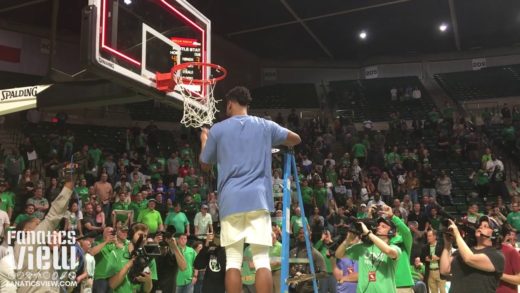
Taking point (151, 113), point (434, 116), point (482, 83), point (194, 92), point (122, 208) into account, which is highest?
point (482, 83)

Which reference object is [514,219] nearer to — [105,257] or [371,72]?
[105,257]

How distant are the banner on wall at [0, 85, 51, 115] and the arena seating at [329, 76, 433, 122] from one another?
1839cm

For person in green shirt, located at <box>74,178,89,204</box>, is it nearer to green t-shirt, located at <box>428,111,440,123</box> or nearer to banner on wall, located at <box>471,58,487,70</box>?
green t-shirt, located at <box>428,111,440,123</box>

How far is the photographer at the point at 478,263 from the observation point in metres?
4.49

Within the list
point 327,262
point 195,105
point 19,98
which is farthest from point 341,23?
point 19,98

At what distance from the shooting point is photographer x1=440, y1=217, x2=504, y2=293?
14.7 ft

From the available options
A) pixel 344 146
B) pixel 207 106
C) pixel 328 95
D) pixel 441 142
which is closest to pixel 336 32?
pixel 328 95

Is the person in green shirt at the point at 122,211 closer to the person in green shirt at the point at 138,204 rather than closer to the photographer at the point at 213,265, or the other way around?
the person in green shirt at the point at 138,204

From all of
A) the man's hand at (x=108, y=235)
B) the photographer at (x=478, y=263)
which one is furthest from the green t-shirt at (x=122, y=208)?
the photographer at (x=478, y=263)

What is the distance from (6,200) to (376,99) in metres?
17.4

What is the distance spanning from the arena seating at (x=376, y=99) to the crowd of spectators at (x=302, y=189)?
60.2 inches

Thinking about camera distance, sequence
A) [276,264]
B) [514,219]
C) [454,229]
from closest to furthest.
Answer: [454,229]
[276,264]
[514,219]

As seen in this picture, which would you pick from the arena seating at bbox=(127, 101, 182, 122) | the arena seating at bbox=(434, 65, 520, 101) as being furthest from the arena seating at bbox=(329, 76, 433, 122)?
the arena seating at bbox=(127, 101, 182, 122)

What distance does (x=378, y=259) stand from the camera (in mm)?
5250
